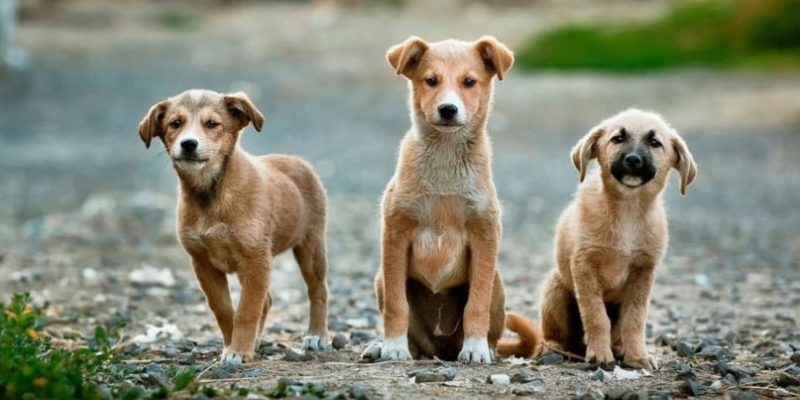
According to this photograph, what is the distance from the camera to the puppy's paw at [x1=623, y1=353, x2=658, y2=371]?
7703 millimetres

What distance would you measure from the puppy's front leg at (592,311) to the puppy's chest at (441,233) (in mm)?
676

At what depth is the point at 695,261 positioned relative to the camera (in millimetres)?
13047

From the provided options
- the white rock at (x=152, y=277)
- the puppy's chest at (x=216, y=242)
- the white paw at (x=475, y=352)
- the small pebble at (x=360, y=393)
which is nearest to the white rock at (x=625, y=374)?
the white paw at (x=475, y=352)

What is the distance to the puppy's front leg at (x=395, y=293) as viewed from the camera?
7656 millimetres

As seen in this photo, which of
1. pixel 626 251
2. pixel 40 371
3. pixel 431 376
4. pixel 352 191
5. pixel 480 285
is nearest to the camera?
pixel 40 371

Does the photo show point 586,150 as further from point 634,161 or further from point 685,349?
point 685,349

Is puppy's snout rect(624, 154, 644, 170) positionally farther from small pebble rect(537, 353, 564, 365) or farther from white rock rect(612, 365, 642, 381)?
small pebble rect(537, 353, 564, 365)

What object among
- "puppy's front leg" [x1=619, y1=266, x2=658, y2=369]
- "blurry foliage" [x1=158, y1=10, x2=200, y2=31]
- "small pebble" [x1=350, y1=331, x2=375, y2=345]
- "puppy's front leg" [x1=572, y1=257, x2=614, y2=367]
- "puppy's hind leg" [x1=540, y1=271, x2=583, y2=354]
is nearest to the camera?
"puppy's front leg" [x1=572, y1=257, x2=614, y2=367]

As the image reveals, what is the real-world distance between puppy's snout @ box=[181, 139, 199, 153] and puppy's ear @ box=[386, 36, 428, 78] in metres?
1.23

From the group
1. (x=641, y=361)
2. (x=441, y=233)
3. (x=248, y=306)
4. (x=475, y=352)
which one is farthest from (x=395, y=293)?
(x=641, y=361)

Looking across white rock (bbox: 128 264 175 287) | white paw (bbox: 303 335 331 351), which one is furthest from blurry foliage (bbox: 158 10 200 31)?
white paw (bbox: 303 335 331 351)

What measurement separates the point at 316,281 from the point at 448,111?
1670 mm

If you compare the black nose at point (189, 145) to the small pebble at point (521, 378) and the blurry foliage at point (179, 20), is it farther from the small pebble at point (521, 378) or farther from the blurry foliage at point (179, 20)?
the blurry foliage at point (179, 20)

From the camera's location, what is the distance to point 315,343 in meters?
8.44
